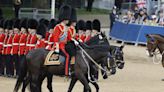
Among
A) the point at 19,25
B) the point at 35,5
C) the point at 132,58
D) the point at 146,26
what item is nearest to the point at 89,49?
the point at 19,25

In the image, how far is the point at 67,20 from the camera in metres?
13.6

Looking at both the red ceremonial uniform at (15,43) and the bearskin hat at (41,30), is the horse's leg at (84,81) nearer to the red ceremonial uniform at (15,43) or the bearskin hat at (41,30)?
the bearskin hat at (41,30)

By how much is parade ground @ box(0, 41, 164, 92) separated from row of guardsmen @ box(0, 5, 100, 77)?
0.57 metres

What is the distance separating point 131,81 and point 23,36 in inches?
128

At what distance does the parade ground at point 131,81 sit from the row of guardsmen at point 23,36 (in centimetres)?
57

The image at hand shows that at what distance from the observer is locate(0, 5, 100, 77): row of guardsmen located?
55.1ft

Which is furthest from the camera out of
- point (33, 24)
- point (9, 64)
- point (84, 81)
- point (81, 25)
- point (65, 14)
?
point (9, 64)

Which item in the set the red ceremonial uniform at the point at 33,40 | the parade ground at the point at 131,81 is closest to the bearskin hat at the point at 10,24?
the red ceremonial uniform at the point at 33,40

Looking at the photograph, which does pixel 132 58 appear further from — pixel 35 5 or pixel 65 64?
pixel 35 5

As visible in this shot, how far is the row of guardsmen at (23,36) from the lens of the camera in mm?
16802

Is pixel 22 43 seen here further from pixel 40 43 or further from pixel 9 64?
pixel 9 64

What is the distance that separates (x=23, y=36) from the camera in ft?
56.2

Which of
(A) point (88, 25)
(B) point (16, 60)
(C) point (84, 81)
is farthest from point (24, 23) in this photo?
(C) point (84, 81)

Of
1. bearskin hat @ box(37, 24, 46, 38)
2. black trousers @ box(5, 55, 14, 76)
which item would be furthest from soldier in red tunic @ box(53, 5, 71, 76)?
black trousers @ box(5, 55, 14, 76)
